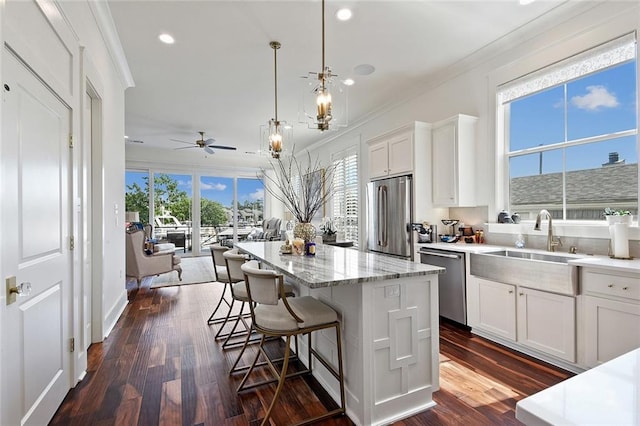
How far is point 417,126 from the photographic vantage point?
12.8 ft

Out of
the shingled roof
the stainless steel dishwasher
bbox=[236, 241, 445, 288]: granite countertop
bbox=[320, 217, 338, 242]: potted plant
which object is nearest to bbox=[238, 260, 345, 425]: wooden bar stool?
bbox=[236, 241, 445, 288]: granite countertop

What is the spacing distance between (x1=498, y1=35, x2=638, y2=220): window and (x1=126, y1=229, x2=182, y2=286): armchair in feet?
17.3

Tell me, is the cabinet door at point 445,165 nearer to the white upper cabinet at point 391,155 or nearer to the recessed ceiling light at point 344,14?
the white upper cabinet at point 391,155

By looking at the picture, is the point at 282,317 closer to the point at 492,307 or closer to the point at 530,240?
the point at 492,307

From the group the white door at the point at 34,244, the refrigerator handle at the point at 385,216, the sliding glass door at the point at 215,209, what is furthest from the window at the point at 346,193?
the white door at the point at 34,244

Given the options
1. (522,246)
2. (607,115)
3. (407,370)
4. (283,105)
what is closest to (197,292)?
(283,105)

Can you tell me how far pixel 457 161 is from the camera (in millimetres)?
3621

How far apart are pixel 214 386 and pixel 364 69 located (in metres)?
3.83

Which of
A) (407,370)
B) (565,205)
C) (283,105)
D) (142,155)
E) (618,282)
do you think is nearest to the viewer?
(407,370)

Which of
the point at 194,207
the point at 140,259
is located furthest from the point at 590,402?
the point at 194,207

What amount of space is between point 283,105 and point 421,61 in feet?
7.89

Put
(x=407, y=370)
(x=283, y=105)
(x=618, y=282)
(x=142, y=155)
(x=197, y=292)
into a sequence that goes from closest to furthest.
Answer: (x=407, y=370) < (x=618, y=282) < (x=197, y=292) < (x=283, y=105) < (x=142, y=155)

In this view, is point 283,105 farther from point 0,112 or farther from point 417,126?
point 0,112

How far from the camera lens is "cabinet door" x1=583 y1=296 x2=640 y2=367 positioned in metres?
2.01
